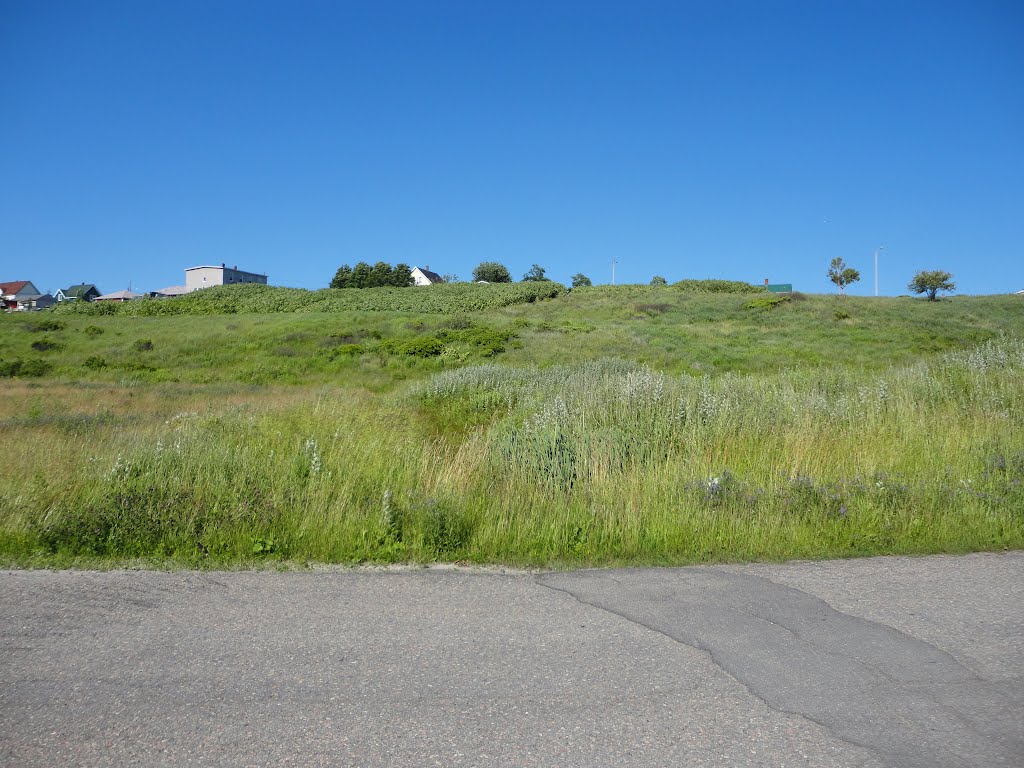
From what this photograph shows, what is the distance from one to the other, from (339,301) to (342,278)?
80.7 ft

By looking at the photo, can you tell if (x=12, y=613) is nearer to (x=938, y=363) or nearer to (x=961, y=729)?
(x=961, y=729)

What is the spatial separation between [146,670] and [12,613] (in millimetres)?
1371

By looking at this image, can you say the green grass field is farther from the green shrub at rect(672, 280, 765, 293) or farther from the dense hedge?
the green shrub at rect(672, 280, 765, 293)

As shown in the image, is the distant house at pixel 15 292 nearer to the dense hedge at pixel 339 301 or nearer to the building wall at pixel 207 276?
the building wall at pixel 207 276

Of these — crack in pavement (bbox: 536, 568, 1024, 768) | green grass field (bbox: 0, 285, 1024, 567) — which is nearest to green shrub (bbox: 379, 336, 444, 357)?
green grass field (bbox: 0, 285, 1024, 567)

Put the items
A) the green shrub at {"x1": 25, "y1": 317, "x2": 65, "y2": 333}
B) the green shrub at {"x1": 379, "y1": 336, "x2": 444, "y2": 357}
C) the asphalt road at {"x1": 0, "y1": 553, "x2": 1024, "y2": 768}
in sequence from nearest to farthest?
the asphalt road at {"x1": 0, "y1": 553, "x2": 1024, "y2": 768} → the green shrub at {"x1": 379, "y1": 336, "x2": 444, "y2": 357} → the green shrub at {"x1": 25, "y1": 317, "x2": 65, "y2": 333}

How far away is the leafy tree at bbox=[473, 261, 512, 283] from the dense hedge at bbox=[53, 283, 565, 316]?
104 ft

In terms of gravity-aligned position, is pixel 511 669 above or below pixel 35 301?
below

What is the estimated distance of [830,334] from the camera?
37469 mm

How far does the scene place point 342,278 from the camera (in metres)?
86.5

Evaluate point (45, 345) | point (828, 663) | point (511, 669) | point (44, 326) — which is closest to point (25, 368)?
point (45, 345)

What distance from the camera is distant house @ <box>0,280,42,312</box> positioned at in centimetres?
10675

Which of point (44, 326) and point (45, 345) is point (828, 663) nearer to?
point (45, 345)

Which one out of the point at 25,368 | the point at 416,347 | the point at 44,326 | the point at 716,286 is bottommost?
the point at 25,368
